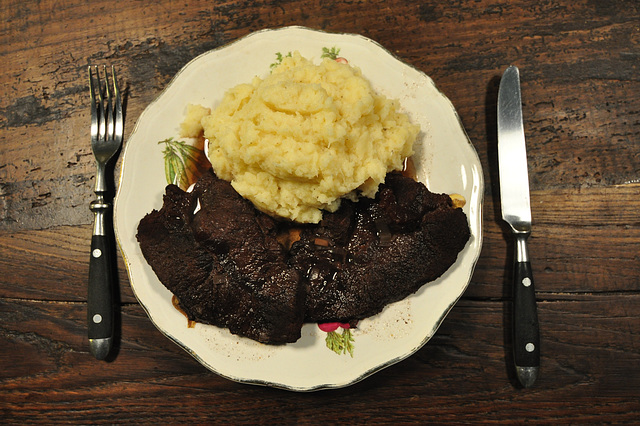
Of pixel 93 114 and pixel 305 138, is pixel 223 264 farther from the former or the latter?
pixel 93 114

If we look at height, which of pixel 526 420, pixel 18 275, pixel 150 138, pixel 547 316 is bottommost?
pixel 526 420

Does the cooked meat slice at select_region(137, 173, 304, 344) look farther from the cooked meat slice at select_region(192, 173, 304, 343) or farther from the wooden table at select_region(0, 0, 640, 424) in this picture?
the wooden table at select_region(0, 0, 640, 424)

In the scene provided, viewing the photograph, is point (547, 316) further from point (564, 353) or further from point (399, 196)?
point (399, 196)

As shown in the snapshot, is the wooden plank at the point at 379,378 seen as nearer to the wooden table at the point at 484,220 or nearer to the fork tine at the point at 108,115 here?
the wooden table at the point at 484,220

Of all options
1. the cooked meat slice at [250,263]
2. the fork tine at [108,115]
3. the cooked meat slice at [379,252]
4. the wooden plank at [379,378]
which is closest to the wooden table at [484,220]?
the wooden plank at [379,378]

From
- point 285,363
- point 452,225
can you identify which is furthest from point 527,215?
point 285,363

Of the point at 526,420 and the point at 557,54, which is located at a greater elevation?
the point at 557,54
